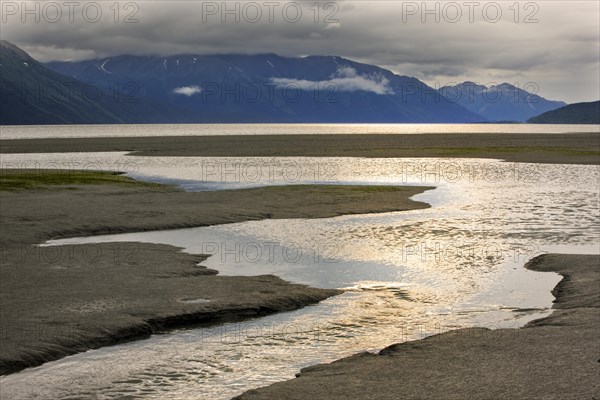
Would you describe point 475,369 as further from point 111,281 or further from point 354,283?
point 111,281

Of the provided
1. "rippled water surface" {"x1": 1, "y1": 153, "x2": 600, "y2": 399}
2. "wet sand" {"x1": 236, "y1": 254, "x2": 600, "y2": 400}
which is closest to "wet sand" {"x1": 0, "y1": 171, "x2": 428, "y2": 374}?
"rippled water surface" {"x1": 1, "y1": 153, "x2": 600, "y2": 399}

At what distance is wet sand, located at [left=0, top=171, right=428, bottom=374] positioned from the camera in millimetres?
19000

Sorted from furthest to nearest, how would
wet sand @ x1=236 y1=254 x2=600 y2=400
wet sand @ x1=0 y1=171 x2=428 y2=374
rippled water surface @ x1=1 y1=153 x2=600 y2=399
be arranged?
wet sand @ x1=0 y1=171 x2=428 y2=374
rippled water surface @ x1=1 y1=153 x2=600 y2=399
wet sand @ x1=236 y1=254 x2=600 y2=400

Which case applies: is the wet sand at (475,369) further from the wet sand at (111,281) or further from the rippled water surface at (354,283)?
the wet sand at (111,281)

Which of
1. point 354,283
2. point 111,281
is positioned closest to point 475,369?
point 354,283

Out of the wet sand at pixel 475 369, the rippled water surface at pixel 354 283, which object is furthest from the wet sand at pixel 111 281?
the wet sand at pixel 475 369

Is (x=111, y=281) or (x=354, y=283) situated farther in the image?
(x=354, y=283)

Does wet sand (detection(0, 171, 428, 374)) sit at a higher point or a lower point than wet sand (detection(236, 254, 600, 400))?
higher

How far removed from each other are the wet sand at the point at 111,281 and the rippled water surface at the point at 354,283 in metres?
0.86

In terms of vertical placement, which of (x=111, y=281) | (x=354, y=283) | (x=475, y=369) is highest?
(x=111, y=281)

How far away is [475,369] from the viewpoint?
606 inches

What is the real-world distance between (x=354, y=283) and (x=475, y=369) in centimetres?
995

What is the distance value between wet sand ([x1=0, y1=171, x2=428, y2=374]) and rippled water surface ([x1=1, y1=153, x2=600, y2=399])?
860 millimetres

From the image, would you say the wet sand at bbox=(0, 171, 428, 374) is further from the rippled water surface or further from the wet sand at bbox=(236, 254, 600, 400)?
the wet sand at bbox=(236, 254, 600, 400)
